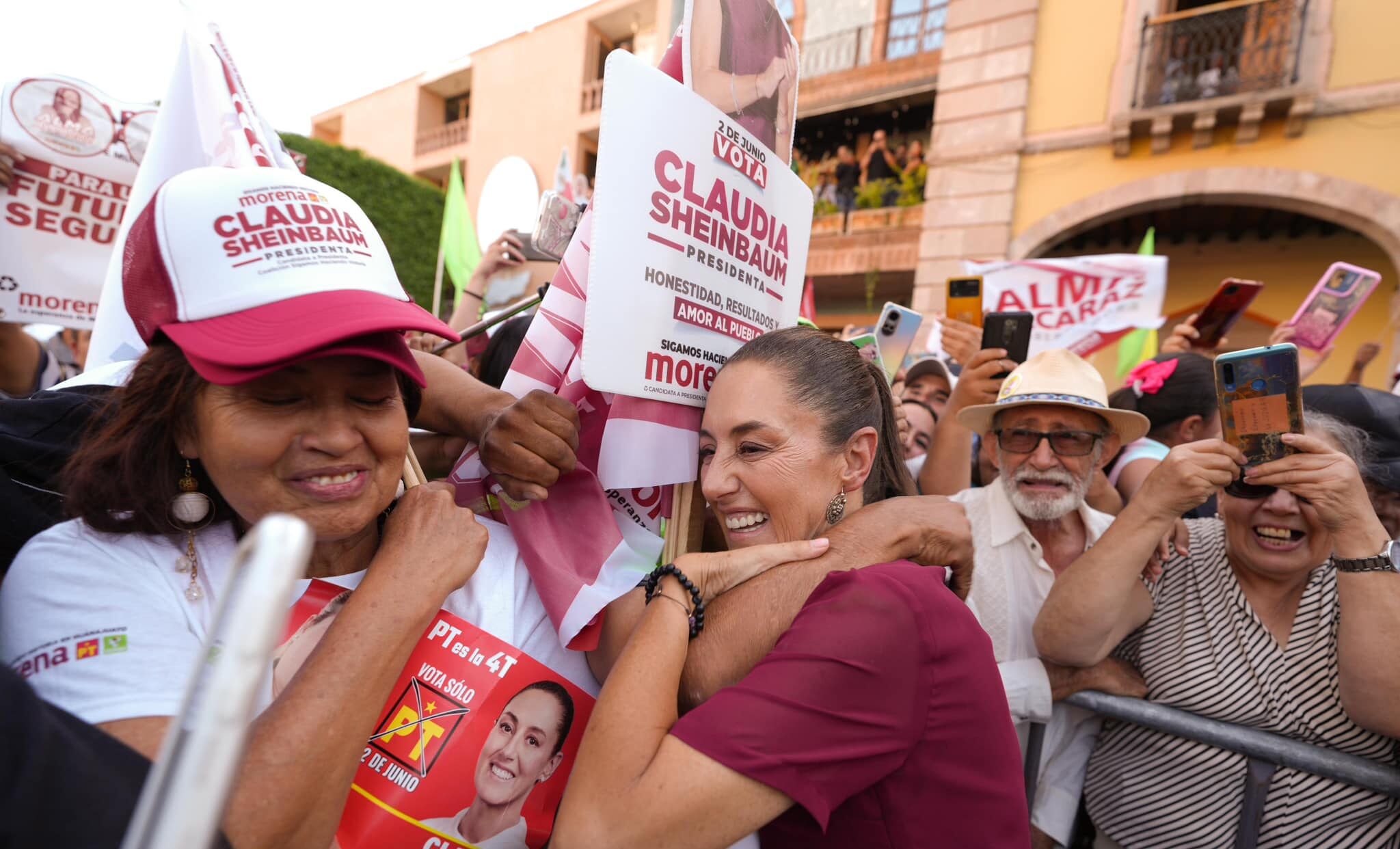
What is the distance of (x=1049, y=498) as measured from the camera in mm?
2736

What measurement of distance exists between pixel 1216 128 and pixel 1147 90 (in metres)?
1.09

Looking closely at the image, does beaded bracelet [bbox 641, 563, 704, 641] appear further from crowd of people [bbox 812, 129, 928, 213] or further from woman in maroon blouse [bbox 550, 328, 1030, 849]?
crowd of people [bbox 812, 129, 928, 213]

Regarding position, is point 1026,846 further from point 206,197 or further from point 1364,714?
point 206,197

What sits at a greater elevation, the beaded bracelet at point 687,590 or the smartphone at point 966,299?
the smartphone at point 966,299

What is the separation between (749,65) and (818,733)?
152 cm

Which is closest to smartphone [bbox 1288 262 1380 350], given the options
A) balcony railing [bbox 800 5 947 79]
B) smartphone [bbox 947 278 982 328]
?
smartphone [bbox 947 278 982 328]

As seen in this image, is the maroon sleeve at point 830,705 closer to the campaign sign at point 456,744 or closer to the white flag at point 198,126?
the campaign sign at point 456,744

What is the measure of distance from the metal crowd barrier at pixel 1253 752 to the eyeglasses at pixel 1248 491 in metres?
0.68

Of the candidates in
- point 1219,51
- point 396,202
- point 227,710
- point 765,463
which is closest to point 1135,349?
point 1219,51

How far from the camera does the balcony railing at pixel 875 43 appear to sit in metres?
13.4

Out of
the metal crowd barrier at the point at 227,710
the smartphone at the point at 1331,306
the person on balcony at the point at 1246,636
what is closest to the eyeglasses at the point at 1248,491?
the person on balcony at the point at 1246,636

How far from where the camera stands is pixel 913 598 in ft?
4.19

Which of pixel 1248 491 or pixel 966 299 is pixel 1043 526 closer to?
pixel 1248 491

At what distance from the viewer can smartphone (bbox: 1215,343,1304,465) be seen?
6.28 feet
